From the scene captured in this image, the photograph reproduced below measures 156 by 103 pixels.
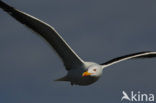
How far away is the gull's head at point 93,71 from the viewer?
32.4 metres

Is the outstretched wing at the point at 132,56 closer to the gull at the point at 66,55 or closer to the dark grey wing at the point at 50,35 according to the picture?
the gull at the point at 66,55

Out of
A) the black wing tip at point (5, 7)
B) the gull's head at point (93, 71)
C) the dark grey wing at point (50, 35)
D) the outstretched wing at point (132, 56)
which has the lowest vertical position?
the outstretched wing at point (132, 56)

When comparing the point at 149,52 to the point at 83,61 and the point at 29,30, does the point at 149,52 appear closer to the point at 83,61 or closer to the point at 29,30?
the point at 83,61

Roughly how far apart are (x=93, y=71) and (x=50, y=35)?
306 cm

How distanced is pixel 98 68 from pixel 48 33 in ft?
11.3

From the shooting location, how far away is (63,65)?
3394 cm

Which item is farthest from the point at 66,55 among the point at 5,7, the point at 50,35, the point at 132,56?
the point at 5,7

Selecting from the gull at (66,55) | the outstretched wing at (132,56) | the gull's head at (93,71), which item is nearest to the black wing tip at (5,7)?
the gull at (66,55)

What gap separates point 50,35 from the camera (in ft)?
105

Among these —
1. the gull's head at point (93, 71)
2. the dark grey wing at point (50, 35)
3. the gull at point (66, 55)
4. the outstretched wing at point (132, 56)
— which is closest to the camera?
the dark grey wing at point (50, 35)

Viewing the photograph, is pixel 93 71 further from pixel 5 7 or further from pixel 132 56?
pixel 5 7

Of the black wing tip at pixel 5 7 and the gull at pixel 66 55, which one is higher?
the black wing tip at pixel 5 7

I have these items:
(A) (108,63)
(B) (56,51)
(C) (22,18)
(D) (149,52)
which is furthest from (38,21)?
(D) (149,52)

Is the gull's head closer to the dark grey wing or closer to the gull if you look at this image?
the gull
